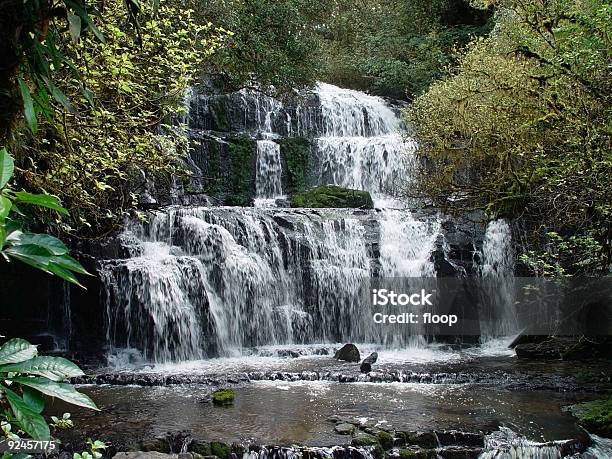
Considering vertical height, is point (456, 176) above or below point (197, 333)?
above

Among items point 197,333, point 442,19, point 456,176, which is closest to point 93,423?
point 197,333

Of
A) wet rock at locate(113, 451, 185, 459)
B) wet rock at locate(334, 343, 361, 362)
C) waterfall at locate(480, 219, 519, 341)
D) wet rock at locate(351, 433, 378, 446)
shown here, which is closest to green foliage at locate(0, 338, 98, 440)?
wet rock at locate(113, 451, 185, 459)

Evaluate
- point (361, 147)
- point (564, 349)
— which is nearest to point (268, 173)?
point (361, 147)

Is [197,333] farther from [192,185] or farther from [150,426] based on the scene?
[192,185]

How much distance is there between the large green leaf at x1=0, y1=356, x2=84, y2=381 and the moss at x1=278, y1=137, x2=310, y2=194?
16.2m

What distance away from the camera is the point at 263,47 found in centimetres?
1581

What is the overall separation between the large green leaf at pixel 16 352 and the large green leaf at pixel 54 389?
55 mm

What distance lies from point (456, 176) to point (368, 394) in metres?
7.21

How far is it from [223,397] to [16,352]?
21.4 feet

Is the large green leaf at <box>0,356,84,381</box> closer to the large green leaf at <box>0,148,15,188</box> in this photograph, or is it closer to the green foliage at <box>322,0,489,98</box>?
the large green leaf at <box>0,148,15,188</box>

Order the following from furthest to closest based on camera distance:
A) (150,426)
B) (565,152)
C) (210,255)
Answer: (210,255) < (565,152) < (150,426)

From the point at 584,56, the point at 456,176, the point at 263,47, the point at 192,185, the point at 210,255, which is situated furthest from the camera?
the point at 192,185

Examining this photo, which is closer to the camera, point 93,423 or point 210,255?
point 93,423

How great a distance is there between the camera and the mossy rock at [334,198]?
52.3ft
